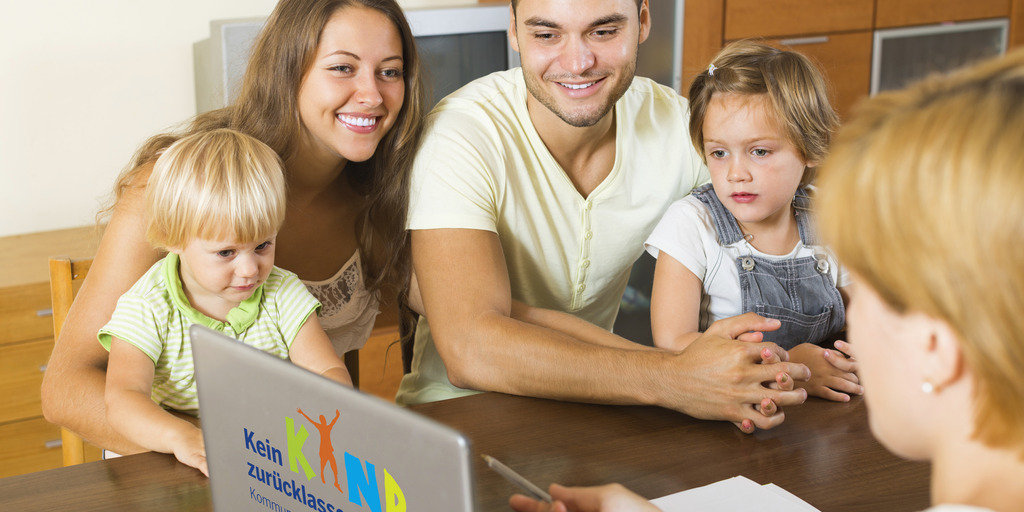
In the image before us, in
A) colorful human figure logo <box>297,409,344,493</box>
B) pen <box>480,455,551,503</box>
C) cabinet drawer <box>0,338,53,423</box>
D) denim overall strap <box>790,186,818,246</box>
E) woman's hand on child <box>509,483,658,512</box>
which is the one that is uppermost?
colorful human figure logo <box>297,409,344,493</box>

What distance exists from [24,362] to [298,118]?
1253 millimetres

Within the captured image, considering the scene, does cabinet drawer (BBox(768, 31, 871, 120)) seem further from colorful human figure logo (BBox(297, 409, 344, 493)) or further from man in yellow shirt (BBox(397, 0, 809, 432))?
colorful human figure logo (BBox(297, 409, 344, 493))

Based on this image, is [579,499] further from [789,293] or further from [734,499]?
[789,293]

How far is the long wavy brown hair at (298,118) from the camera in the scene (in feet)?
4.98

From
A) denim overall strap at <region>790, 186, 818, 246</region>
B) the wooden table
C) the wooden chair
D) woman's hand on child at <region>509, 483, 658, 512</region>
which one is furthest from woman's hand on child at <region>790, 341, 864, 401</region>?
the wooden chair

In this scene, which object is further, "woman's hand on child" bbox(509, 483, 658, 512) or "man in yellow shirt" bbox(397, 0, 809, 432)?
"man in yellow shirt" bbox(397, 0, 809, 432)

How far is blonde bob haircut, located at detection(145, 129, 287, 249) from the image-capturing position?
1229mm

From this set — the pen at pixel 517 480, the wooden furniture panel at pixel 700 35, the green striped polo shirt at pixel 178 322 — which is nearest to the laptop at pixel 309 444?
the pen at pixel 517 480

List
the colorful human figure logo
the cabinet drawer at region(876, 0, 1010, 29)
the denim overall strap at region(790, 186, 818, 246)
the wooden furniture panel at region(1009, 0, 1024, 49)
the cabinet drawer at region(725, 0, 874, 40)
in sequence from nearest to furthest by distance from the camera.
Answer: the colorful human figure logo, the denim overall strap at region(790, 186, 818, 246), the cabinet drawer at region(725, 0, 874, 40), the cabinet drawer at region(876, 0, 1010, 29), the wooden furniture panel at region(1009, 0, 1024, 49)

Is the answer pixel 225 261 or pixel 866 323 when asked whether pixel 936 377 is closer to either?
pixel 866 323

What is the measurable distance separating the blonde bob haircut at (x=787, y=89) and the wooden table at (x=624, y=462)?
50cm

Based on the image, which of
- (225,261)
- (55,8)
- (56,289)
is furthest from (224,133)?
(55,8)

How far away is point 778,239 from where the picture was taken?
1.57m

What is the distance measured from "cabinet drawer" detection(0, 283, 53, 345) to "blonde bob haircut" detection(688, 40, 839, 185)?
1730 millimetres
